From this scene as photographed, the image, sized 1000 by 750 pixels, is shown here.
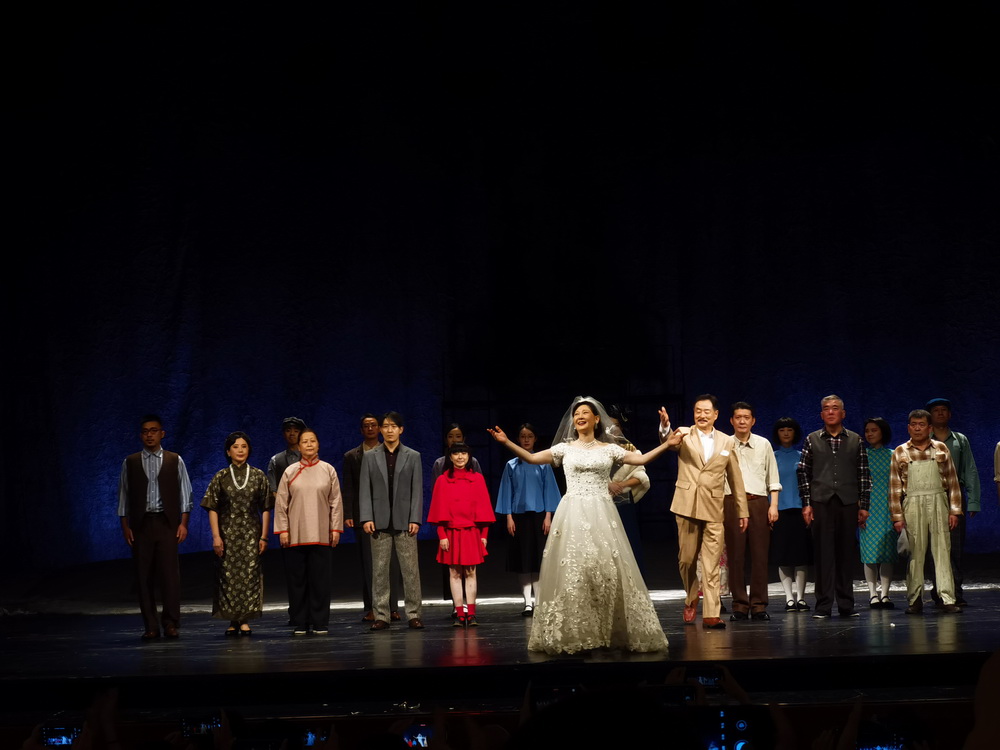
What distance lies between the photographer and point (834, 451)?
23.1 ft

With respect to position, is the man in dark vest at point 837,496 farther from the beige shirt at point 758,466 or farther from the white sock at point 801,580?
the white sock at point 801,580

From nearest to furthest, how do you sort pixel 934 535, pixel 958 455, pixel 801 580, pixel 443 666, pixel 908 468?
pixel 443 666, pixel 934 535, pixel 908 468, pixel 958 455, pixel 801 580

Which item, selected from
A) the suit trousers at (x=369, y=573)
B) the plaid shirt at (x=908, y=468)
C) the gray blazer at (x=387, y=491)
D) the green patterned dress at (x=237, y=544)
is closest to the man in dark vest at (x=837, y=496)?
the plaid shirt at (x=908, y=468)

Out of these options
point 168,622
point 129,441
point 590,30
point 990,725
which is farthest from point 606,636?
point 590,30

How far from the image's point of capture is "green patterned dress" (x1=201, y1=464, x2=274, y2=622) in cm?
675

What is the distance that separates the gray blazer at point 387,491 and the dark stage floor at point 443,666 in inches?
26.5

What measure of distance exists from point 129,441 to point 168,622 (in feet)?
15.3

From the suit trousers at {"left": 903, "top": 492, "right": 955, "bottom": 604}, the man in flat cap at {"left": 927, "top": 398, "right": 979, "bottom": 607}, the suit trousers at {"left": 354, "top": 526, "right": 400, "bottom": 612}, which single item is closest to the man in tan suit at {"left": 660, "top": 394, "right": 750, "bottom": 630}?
the suit trousers at {"left": 903, "top": 492, "right": 955, "bottom": 604}

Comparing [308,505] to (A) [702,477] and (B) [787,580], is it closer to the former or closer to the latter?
(A) [702,477]

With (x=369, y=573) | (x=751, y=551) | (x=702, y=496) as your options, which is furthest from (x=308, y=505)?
(x=751, y=551)

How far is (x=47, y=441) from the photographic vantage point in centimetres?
1066

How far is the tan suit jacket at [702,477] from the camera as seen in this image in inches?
259

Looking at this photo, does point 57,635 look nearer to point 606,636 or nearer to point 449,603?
point 449,603

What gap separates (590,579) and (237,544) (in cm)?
235
